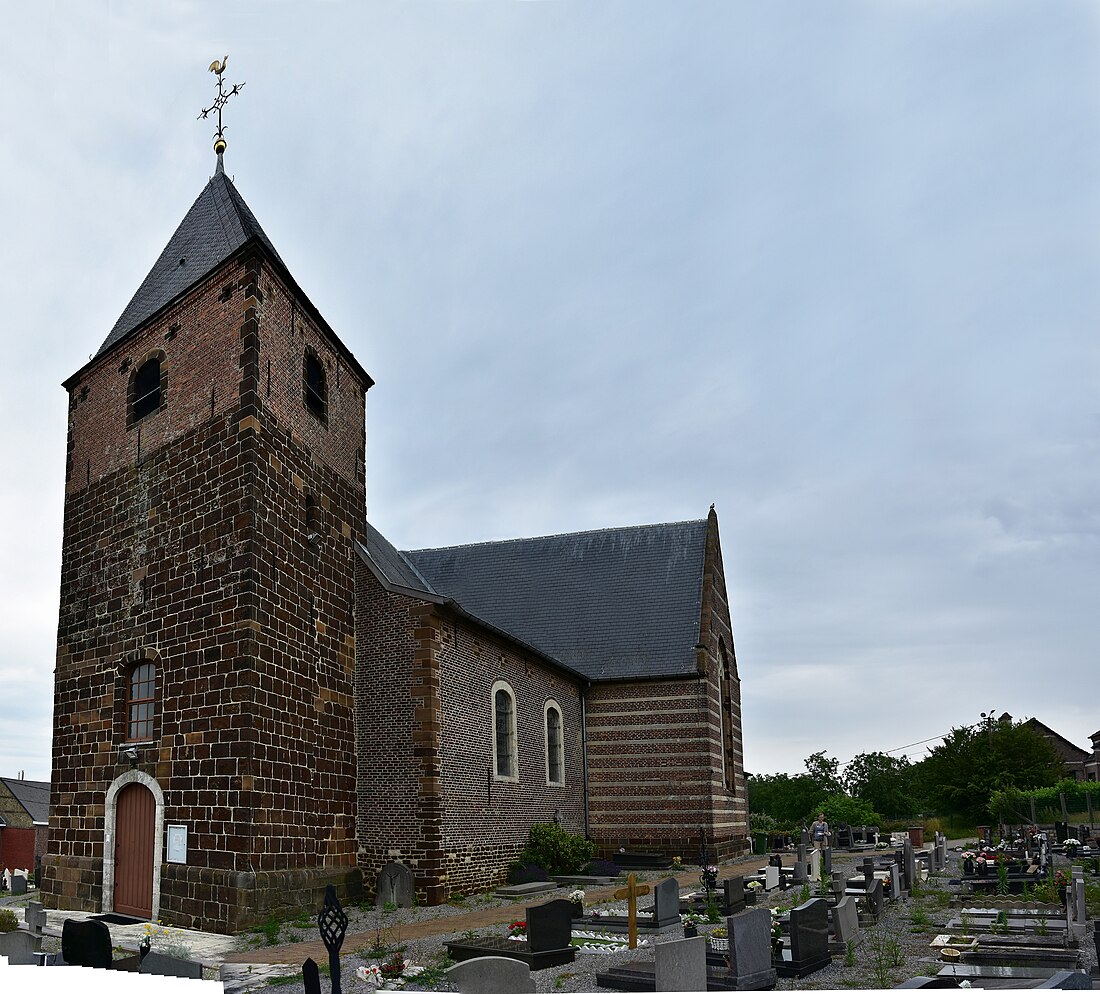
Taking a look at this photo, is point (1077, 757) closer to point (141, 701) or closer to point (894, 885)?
point (894, 885)

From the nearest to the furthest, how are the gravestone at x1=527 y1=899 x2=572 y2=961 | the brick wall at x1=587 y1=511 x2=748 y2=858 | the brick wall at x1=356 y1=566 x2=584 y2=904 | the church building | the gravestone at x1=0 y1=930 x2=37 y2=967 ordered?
the gravestone at x1=0 y1=930 x2=37 y2=967, the gravestone at x1=527 y1=899 x2=572 y2=961, the church building, the brick wall at x1=356 y1=566 x2=584 y2=904, the brick wall at x1=587 y1=511 x2=748 y2=858

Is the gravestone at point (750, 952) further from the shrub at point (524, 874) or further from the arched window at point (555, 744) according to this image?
the arched window at point (555, 744)

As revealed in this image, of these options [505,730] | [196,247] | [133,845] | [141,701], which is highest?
[196,247]

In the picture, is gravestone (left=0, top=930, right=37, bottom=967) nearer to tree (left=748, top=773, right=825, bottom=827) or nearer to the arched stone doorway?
the arched stone doorway

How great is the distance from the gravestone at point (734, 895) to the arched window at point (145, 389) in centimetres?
1309

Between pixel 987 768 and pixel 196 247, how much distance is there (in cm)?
4064

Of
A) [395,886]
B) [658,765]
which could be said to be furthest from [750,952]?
[658,765]

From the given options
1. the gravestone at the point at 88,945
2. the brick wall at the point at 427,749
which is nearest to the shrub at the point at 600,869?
the brick wall at the point at 427,749

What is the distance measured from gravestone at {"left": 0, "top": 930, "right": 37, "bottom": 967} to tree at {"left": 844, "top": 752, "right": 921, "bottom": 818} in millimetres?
38923

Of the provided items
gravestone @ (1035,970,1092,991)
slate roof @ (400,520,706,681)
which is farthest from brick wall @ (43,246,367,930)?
gravestone @ (1035,970,1092,991)

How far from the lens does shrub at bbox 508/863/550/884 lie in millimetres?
20266

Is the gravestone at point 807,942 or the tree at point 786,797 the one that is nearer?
the gravestone at point 807,942

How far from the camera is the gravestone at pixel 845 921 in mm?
11711

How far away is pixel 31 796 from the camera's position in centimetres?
4472
